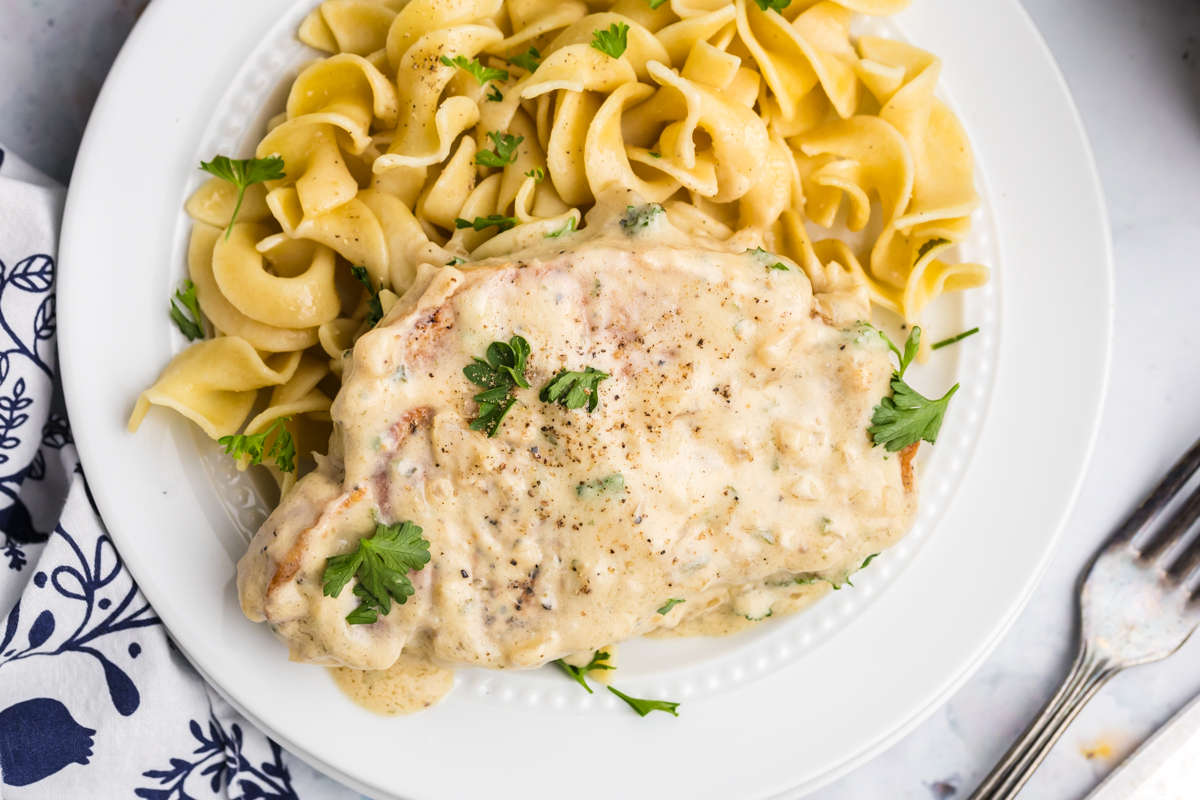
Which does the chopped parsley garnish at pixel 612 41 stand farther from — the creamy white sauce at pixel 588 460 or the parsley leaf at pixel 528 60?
the creamy white sauce at pixel 588 460

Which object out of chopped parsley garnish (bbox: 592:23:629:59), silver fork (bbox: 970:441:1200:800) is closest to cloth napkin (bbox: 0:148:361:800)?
chopped parsley garnish (bbox: 592:23:629:59)

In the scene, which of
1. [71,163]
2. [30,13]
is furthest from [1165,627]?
[30,13]

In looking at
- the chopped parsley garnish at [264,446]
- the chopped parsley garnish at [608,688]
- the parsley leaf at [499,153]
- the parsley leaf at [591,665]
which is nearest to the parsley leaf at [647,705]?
the chopped parsley garnish at [608,688]

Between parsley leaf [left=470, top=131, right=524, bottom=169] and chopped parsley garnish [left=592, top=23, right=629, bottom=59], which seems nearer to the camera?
chopped parsley garnish [left=592, top=23, right=629, bottom=59]

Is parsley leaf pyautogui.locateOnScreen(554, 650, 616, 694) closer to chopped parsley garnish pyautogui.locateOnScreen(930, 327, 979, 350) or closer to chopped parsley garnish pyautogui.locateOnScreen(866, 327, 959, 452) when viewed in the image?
chopped parsley garnish pyautogui.locateOnScreen(866, 327, 959, 452)

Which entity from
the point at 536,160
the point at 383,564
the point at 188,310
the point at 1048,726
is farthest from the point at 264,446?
the point at 1048,726

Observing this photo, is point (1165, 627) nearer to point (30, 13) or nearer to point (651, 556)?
point (651, 556)

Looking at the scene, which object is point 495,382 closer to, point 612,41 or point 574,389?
point 574,389
